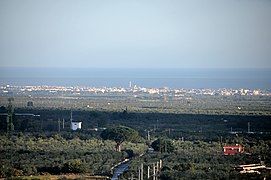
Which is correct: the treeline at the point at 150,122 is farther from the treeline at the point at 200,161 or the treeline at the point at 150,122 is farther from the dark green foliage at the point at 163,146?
the dark green foliage at the point at 163,146

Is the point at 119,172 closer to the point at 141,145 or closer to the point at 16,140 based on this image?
the point at 141,145

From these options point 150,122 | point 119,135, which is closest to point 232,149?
point 119,135

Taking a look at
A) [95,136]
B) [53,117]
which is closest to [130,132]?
[95,136]

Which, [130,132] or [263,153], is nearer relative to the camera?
[263,153]

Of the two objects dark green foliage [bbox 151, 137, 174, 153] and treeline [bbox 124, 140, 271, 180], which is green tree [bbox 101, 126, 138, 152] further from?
treeline [bbox 124, 140, 271, 180]

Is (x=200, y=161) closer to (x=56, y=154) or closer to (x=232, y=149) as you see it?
(x=232, y=149)

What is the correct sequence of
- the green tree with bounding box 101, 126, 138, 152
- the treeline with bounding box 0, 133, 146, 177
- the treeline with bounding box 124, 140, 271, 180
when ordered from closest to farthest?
the treeline with bounding box 124, 140, 271, 180 → the treeline with bounding box 0, 133, 146, 177 → the green tree with bounding box 101, 126, 138, 152

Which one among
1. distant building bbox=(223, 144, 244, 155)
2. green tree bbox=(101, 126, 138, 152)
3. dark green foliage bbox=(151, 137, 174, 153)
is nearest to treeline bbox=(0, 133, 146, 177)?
green tree bbox=(101, 126, 138, 152)

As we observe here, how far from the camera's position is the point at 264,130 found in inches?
1628

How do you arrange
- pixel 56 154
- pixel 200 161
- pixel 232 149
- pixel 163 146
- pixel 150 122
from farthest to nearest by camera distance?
pixel 150 122 → pixel 163 146 → pixel 232 149 → pixel 56 154 → pixel 200 161

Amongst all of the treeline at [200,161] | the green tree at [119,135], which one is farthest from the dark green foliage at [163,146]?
the green tree at [119,135]

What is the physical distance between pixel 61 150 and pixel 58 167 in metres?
4.92

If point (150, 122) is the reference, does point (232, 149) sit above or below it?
above

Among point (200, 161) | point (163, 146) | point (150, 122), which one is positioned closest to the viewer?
point (200, 161)
